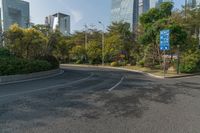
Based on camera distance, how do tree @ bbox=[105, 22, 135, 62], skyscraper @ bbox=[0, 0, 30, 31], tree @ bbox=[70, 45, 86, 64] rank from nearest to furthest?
tree @ bbox=[105, 22, 135, 62] → tree @ bbox=[70, 45, 86, 64] → skyscraper @ bbox=[0, 0, 30, 31]

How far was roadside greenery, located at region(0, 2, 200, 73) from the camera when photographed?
25125 mm

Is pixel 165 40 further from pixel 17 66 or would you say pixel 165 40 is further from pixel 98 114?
pixel 98 114

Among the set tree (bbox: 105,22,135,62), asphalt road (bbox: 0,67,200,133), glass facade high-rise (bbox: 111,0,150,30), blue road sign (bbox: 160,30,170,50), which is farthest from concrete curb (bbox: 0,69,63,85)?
glass facade high-rise (bbox: 111,0,150,30)

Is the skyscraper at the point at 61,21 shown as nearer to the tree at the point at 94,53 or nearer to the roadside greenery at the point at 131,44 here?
the roadside greenery at the point at 131,44

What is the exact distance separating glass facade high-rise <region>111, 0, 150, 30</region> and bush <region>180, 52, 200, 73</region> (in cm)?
4056

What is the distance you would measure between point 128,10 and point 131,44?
2696 cm

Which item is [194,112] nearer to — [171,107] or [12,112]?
[171,107]

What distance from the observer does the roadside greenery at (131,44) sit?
2512 cm

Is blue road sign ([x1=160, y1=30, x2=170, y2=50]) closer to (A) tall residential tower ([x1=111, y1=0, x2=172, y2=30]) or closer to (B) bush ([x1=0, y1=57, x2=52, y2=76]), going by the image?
(B) bush ([x1=0, y1=57, x2=52, y2=76])

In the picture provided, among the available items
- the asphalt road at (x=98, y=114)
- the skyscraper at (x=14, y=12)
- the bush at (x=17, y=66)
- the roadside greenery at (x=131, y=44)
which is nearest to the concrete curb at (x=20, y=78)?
the bush at (x=17, y=66)

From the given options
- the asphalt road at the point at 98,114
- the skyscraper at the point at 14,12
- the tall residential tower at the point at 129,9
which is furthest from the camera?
the tall residential tower at the point at 129,9

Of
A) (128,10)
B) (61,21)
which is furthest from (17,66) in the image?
(61,21)

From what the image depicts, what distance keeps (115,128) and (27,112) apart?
3.21m

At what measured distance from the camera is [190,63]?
25.3 meters
